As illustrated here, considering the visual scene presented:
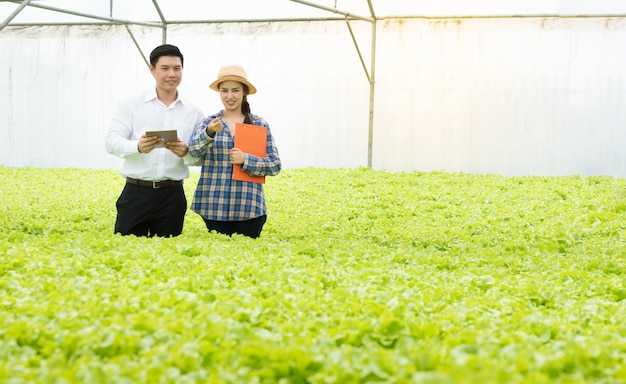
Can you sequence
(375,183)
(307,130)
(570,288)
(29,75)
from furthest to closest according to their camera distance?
(29,75)
(307,130)
(375,183)
(570,288)

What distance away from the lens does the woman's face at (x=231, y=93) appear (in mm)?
7027

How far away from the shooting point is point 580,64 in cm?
1770

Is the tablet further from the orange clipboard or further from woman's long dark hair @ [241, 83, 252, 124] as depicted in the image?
woman's long dark hair @ [241, 83, 252, 124]

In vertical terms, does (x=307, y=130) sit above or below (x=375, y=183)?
above

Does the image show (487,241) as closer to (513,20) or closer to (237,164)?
(237,164)

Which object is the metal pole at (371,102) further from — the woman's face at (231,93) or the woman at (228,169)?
the woman's face at (231,93)

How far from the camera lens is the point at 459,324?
4.37 meters

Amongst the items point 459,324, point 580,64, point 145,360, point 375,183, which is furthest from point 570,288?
point 580,64

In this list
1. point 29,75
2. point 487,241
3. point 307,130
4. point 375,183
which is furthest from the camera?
point 29,75

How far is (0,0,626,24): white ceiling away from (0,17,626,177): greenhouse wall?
0.24 m

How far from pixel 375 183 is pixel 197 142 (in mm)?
8969

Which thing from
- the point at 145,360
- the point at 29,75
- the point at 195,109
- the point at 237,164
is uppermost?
the point at 29,75

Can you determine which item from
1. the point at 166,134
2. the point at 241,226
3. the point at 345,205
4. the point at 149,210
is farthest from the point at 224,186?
the point at 345,205

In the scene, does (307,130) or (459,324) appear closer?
(459,324)
